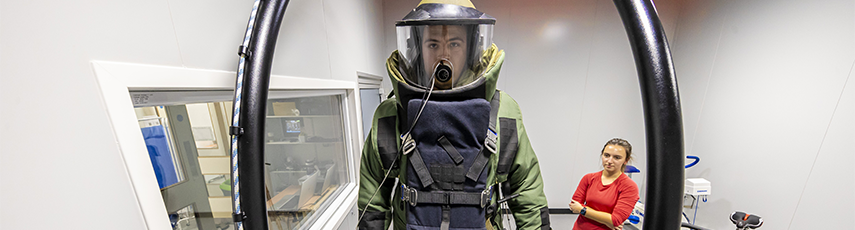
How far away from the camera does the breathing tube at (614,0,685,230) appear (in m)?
0.47

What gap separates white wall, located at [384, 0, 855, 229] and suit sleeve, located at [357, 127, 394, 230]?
6.97ft

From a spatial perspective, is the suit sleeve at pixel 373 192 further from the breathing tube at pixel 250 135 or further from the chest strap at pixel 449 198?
the breathing tube at pixel 250 135

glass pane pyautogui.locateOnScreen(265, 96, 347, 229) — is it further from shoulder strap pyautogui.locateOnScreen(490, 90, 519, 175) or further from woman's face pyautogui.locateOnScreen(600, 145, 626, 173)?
woman's face pyautogui.locateOnScreen(600, 145, 626, 173)

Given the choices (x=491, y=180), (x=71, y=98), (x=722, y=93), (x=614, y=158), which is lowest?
(x=614, y=158)

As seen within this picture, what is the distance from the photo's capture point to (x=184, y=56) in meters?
0.70

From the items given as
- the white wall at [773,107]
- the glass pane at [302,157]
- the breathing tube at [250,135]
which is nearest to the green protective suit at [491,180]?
the breathing tube at [250,135]

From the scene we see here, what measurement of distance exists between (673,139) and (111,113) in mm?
1114

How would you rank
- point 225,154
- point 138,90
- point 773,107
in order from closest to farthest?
point 138,90, point 225,154, point 773,107

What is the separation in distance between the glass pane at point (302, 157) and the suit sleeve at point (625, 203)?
192 cm

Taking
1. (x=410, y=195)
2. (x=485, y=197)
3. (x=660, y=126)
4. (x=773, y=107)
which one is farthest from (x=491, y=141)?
(x=773, y=107)

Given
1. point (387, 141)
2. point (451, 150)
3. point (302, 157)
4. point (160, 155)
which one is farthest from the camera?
point (302, 157)

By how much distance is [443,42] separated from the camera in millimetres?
889

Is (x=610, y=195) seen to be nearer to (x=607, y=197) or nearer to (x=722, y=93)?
(x=607, y=197)

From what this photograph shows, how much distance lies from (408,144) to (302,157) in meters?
1.10
